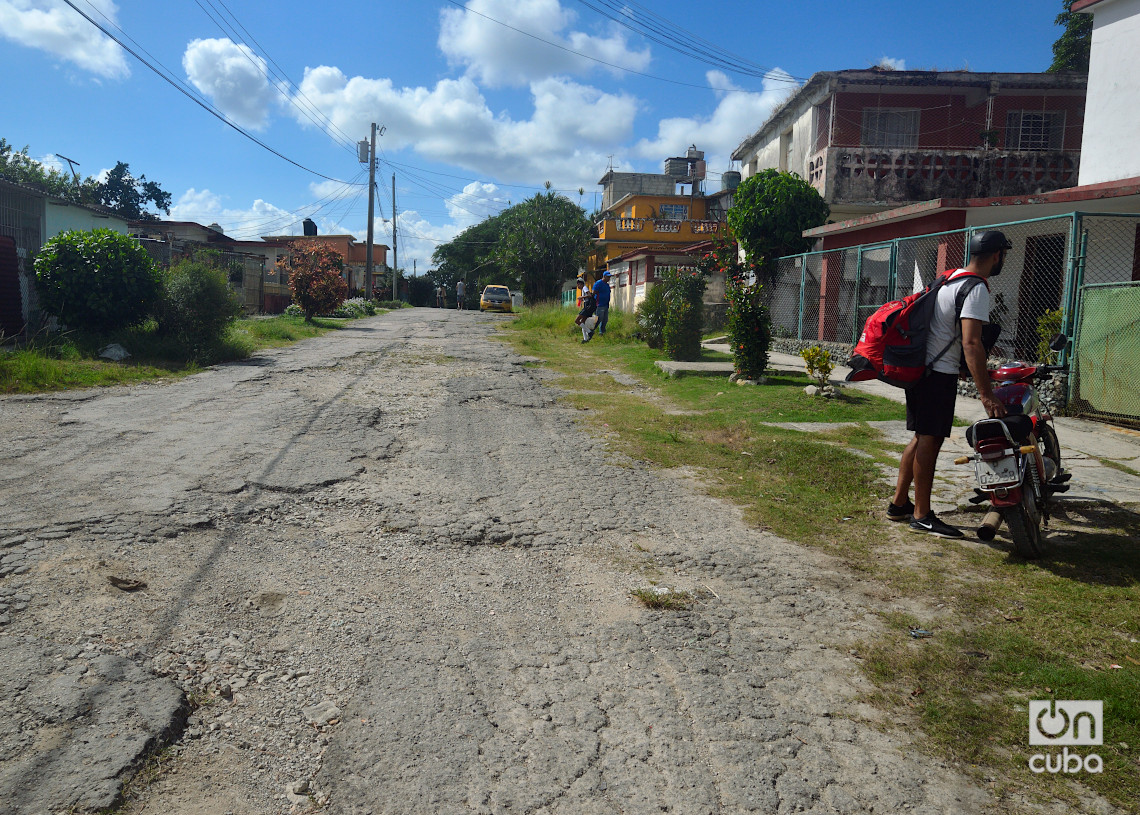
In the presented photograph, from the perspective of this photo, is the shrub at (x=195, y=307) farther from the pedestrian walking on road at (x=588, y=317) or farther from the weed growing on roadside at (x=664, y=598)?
the weed growing on roadside at (x=664, y=598)

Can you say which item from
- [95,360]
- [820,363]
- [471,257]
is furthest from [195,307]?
[471,257]

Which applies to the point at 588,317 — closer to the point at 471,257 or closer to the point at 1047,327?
the point at 1047,327

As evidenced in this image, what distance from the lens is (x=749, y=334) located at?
35.0ft

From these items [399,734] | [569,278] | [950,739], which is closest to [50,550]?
[399,734]

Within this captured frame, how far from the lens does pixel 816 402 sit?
29.2ft

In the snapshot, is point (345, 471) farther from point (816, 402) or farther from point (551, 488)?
point (816, 402)

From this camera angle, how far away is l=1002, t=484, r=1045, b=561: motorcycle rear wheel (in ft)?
12.7

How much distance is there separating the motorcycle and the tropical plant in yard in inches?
805

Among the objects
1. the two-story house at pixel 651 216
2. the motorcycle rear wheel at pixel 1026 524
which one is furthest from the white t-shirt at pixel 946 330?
the two-story house at pixel 651 216

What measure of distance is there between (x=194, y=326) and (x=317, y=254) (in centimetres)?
1135

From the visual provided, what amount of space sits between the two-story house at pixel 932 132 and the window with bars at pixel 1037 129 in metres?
0.03

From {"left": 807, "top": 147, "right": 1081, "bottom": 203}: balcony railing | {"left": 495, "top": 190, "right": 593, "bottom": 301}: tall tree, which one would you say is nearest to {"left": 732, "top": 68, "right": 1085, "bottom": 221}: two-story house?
{"left": 807, "top": 147, "right": 1081, "bottom": 203}: balcony railing

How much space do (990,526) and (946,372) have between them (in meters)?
0.90

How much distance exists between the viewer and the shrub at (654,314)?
15188mm
